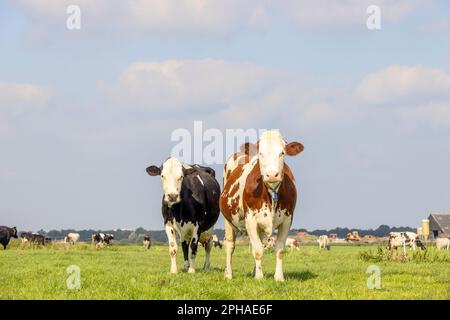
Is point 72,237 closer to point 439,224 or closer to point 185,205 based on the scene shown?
point 185,205

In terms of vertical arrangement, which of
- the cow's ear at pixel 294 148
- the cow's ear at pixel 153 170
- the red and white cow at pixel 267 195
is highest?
the cow's ear at pixel 294 148

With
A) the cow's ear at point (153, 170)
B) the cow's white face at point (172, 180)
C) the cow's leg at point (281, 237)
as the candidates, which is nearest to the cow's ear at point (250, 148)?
the cow's leg at point (281, 237)

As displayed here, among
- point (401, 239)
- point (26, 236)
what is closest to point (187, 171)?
point (401, 239)

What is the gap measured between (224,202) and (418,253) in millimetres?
11524

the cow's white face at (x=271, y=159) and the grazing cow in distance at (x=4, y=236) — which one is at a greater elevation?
the cow's white face at (x=271, y=159)

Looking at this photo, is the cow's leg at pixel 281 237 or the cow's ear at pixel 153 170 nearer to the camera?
the cow's leg at pixel 281 237

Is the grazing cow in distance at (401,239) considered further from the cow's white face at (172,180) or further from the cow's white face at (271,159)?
the cow's white face at (271,159)

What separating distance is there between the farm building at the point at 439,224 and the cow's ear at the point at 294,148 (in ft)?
258

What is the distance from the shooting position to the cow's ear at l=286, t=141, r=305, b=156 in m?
14.0

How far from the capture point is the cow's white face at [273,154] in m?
13.4

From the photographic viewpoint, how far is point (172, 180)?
16.7 meters

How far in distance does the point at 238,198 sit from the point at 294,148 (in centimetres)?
186
